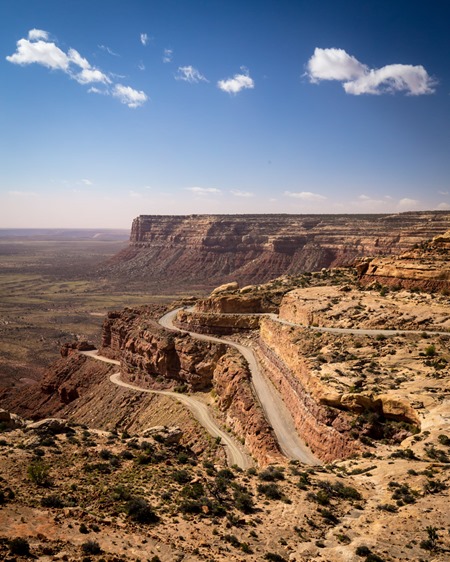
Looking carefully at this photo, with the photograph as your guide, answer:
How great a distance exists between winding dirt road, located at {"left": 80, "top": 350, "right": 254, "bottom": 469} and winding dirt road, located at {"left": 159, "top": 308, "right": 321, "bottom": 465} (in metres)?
3.11

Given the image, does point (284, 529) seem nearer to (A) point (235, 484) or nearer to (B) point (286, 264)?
(A) point (235, 484)

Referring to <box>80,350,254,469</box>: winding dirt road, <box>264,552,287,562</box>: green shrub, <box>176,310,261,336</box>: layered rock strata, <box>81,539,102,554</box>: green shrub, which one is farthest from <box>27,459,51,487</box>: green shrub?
<box>176,310,261,336</box>: layered rock strata

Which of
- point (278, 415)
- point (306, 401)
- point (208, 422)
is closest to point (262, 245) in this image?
point (208, 422)

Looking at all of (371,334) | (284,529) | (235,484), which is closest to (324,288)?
(371,334)

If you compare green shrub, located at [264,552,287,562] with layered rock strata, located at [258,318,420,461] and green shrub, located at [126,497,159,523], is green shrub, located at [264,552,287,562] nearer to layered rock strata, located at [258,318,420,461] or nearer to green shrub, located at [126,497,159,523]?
green shrub, located at [126,497,159,523]

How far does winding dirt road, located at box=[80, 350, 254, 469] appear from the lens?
3184 cm

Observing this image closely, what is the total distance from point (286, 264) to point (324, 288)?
99.9m

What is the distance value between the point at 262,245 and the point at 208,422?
430 ft

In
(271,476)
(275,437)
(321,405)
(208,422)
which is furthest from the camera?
(208,422)

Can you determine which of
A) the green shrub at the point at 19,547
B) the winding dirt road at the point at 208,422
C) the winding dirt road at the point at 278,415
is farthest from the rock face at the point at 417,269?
the green shrub at the point at 19,547

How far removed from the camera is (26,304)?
438 feet

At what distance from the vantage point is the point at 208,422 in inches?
1533

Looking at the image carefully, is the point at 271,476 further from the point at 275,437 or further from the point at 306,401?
the point at 306,401

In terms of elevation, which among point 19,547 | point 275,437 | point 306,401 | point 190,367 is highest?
point 19,547
